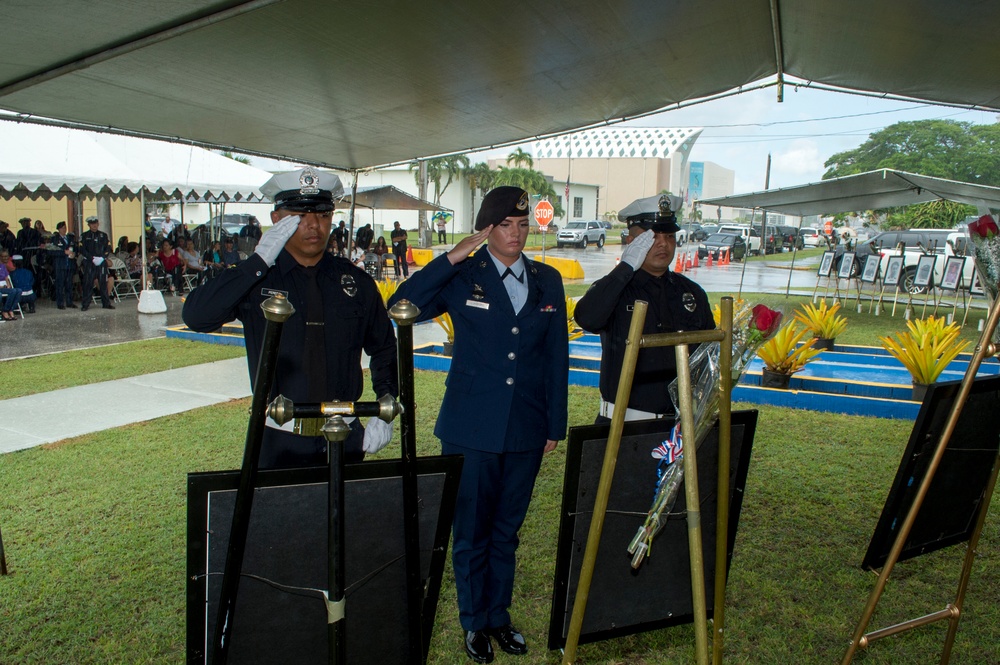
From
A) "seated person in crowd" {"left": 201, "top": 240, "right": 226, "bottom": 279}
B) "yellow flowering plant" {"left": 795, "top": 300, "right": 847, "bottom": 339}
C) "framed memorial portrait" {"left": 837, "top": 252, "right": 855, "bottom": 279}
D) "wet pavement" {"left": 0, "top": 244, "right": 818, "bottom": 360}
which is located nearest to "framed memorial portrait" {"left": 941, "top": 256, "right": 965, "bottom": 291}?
"framed memorial portrait" {"left": 837, "top": 252, "right": 855, "bottom": 279}

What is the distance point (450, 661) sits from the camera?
3.01 m

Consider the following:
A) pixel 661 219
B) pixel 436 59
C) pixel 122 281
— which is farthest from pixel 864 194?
pixel 122 281

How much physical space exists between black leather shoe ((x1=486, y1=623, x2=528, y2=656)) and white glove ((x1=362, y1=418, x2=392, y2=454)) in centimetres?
97

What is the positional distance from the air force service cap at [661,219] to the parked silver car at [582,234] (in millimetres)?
37035

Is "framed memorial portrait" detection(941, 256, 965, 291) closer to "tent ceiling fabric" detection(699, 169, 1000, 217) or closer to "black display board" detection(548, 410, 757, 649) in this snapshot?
"tent ceiling fabric" detection(699, 169, 1000, 217)

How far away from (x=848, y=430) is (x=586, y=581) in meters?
4.74

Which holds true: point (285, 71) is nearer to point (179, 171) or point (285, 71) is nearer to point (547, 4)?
point (547, 4)

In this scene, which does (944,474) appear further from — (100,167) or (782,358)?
(100,167)

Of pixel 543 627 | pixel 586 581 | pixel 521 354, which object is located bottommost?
pixel 543 627

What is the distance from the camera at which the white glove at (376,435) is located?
8.46 feet

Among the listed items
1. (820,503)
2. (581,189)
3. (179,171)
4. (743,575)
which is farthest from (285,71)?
(581,189)

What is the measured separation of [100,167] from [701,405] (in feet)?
42.7

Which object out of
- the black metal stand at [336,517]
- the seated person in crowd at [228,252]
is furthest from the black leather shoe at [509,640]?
the seated person in crowd at [228,252]

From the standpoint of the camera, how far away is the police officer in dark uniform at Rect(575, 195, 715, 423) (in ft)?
10.8
